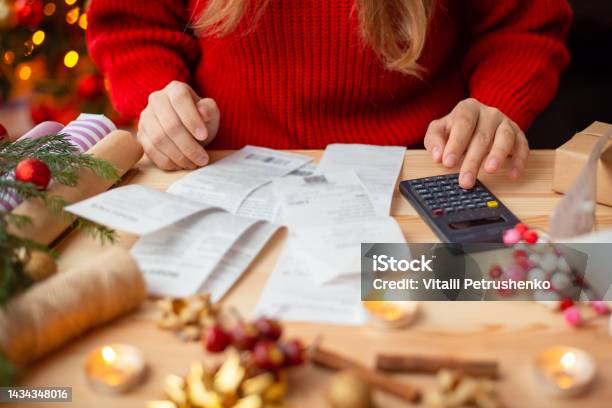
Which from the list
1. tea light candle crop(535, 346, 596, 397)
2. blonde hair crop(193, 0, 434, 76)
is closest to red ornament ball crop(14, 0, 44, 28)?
blonde hair crop(193, 0, 434, 76)

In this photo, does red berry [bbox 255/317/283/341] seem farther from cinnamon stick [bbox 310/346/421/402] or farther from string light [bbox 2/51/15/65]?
string light [bbox 2/51/15/65]

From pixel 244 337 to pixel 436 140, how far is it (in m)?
0.43

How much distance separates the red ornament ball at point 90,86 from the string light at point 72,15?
15 cm

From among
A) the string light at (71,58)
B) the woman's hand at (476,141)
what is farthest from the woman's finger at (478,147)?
the string light at (71,58)

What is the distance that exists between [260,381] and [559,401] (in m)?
0.20

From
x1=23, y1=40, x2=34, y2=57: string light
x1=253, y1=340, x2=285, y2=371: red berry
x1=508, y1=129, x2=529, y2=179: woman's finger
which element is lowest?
x1=253, y1=340, x2=285, y2=371: red berry

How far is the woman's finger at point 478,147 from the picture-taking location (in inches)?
26.9

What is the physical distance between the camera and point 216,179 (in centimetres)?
73

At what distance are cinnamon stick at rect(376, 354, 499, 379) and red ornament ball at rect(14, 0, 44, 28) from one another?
136cm

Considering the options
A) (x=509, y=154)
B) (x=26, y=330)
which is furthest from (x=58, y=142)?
(x=509, y=154)

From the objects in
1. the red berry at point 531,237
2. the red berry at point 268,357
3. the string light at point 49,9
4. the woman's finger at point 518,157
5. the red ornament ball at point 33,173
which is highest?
the string light at point 49,9

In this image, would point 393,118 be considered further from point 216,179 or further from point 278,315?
point 278,315

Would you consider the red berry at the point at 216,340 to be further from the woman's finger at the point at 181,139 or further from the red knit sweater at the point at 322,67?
the red knit sweater at the point at 322,67

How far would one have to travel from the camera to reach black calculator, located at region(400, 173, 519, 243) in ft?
1.93
